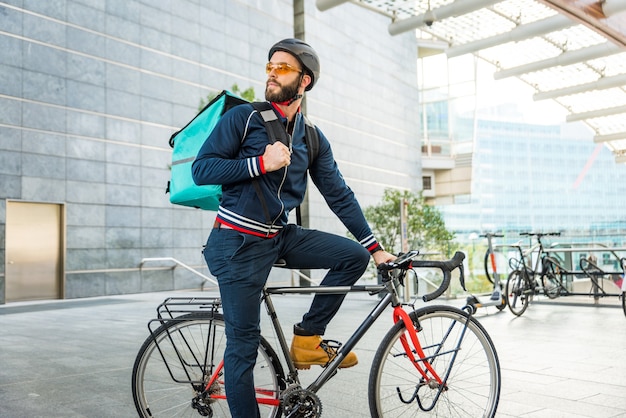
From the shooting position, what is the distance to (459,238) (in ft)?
49.6

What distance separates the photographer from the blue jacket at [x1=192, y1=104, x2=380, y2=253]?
2.62 metres

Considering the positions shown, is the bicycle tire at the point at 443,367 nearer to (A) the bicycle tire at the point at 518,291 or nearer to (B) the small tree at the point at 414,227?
(A) the bicycle tire at the point at 518,291

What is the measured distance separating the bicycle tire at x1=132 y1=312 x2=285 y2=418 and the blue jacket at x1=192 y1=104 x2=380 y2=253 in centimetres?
→ 54

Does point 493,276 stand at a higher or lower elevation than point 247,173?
lower

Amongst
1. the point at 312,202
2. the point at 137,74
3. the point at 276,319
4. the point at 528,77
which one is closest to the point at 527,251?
the point at 276,319

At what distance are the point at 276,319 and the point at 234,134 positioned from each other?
869 mm

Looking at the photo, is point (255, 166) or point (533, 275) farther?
point (533, 275)

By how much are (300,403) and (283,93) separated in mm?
1374

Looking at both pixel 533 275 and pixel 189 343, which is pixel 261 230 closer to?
pixel 189 343

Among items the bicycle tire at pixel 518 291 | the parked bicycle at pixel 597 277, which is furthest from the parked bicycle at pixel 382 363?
the parked bicycle at pixel 597 277

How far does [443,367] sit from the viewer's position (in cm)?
291

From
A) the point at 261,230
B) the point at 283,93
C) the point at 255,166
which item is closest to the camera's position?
the point at 255,166

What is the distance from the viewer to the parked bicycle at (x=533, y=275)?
9.49 m

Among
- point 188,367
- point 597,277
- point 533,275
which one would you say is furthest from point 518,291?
point 188,367
